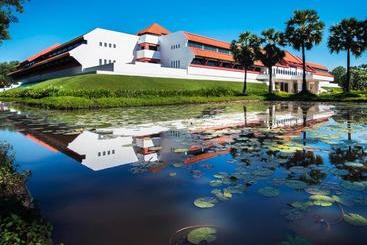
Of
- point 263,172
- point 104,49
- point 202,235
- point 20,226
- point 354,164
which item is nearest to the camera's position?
point 20,226

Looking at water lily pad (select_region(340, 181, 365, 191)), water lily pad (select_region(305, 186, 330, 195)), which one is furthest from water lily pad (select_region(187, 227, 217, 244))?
water lily pad (select_region(340, 181, 365, 191))

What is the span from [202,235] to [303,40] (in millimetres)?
49190

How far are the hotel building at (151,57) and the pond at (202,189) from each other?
1639 inches

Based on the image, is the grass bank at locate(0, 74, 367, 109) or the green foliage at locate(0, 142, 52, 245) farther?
the grass bank at locate(0, 74, 367, 109)

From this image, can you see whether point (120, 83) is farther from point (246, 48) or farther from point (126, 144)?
point (126, 144)

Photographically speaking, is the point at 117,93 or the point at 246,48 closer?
the point at 117,93

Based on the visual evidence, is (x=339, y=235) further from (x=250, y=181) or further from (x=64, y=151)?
(x=64, y=151)

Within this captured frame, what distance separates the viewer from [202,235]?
415 centimetres

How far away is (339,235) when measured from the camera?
4141 millimetres

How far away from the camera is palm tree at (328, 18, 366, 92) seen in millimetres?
45750

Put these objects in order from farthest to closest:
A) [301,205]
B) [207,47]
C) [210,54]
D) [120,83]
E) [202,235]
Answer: [207,47], [210,54], [120,83], [301,205], [202,235]

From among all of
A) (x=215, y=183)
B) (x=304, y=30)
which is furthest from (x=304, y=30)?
(x=215, y=183)

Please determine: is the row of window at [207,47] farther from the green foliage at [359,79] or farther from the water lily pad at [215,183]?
the water lily pad at [215,183]

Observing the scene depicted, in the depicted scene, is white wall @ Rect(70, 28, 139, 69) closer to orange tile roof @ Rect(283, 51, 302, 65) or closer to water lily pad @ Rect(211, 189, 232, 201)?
orange tile roof @ Rect(283, 51, 302, 65)
